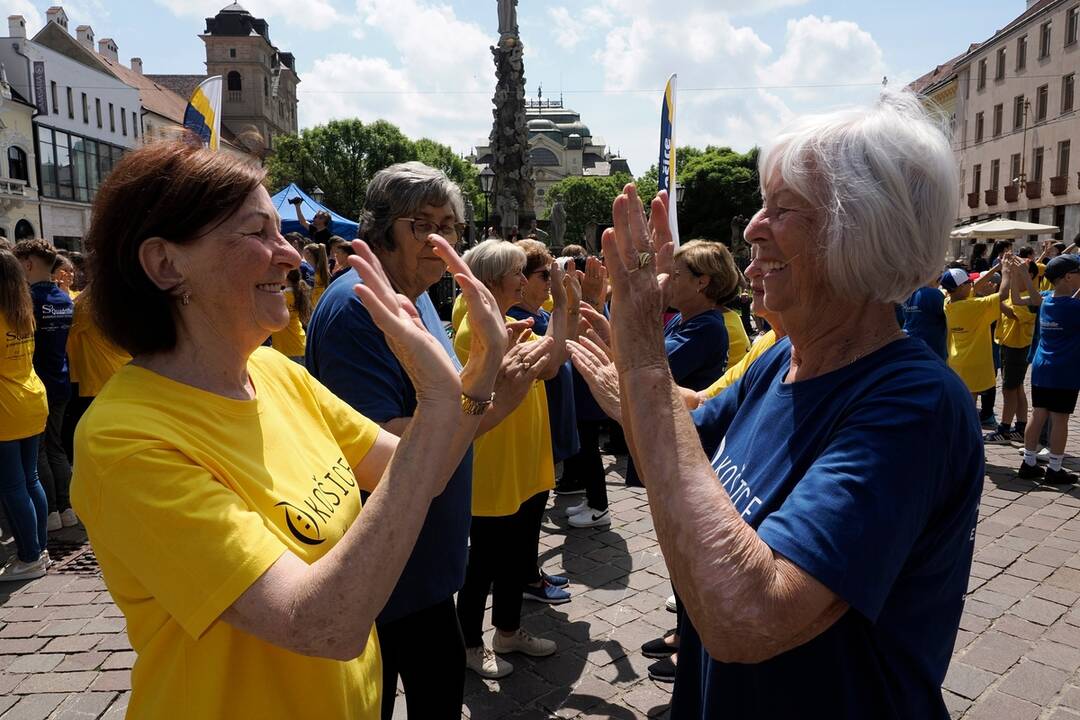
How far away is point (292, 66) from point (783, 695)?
3999 inches

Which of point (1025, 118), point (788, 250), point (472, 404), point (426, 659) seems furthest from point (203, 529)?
point (1025, 118)

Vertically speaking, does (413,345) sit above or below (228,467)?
above

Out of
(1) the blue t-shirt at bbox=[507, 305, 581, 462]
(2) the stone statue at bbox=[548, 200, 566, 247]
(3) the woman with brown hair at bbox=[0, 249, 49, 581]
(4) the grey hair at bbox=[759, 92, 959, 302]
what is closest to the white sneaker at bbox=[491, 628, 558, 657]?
(1) the blue t-shirt at bbox=[507, 305, 581, 462]

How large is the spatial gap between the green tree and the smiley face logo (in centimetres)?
5290

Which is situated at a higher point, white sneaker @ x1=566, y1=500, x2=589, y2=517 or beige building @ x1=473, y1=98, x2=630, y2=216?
beige building @ x1=473, y1=98, x2=630, y2=216

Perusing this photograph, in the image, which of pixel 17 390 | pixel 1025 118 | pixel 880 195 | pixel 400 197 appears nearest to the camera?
pixel 880 195

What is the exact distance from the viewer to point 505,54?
2348 cm

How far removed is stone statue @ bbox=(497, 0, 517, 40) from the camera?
2345 cm

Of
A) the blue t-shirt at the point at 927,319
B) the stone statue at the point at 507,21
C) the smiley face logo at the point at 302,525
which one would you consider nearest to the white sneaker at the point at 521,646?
the smiley face logo at the point at 302,525

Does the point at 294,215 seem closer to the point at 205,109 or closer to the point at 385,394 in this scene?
the point at 205,109

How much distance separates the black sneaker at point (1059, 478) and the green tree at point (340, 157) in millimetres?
48382

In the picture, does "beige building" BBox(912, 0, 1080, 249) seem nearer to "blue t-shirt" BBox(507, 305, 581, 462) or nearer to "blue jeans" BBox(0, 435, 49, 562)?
"blue t-shirt" BBox(507, 305, 581, 462)

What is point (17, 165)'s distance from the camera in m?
36.1

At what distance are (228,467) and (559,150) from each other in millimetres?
122186
